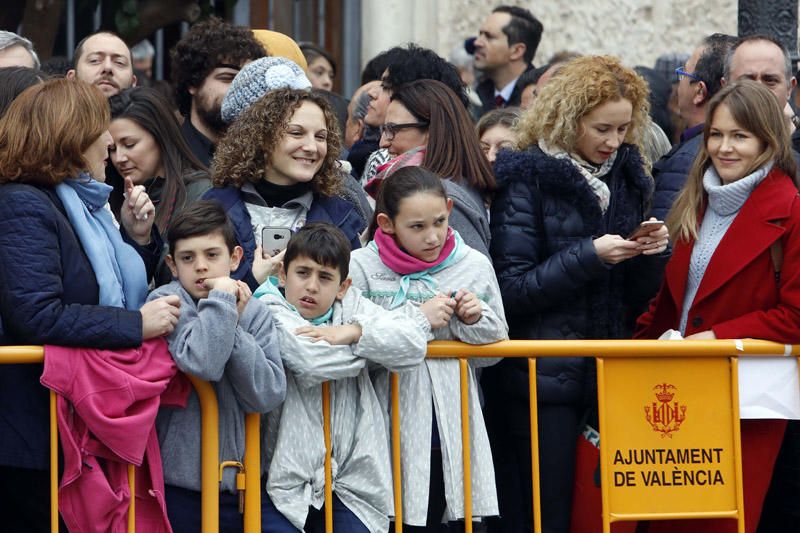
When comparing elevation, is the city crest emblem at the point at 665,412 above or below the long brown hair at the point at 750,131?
below

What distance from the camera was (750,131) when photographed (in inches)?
212

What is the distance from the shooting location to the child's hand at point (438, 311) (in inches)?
192

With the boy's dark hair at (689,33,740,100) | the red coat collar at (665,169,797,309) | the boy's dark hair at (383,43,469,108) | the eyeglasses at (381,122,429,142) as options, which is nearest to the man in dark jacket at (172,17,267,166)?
the boy's dark hair at (383,43,469,108)

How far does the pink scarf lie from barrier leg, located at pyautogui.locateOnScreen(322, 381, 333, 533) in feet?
1.57

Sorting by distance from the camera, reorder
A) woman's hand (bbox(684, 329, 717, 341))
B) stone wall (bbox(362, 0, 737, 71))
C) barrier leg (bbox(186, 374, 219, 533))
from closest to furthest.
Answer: barrier leg (bbox(186, 374, 219, 533))
woman's hand (bbox(684, 329, 717, 341))
stone wall (bbox(362, 0, 737, 71))

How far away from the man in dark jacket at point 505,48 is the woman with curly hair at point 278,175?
3.47m

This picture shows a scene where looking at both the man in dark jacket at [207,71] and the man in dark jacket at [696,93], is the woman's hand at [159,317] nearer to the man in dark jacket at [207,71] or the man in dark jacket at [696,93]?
the man in dark jacket at [207,71]

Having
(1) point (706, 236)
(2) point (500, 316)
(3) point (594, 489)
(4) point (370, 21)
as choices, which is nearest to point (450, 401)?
(2) point (500, 316)

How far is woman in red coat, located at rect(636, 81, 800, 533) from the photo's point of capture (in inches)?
204

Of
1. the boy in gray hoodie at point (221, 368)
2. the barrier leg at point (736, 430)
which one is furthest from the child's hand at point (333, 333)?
the barrier leg at point (736, 430)

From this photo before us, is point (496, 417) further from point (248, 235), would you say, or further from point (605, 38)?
point (605, 38)

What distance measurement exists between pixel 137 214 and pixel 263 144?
0.51 meters

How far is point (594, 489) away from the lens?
17.3 feet

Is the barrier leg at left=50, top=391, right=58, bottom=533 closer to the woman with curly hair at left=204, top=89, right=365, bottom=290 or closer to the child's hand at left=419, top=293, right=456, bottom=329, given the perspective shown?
the woman with curly hair at left=204, top=89, right=365, bottom=290
